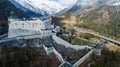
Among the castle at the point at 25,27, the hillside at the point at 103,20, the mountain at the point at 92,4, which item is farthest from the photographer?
the mountain at the point at 92,4

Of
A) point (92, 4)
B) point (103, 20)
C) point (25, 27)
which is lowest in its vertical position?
point (25, 27)

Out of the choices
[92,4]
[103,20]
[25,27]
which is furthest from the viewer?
[92,4]

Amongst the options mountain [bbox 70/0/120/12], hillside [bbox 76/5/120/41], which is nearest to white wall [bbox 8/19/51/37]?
hillside [bbox 76/5/120/41]

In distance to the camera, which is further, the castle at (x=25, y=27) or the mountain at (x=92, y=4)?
the mountain at (x=92, y=4)

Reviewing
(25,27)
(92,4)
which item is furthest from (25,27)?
(92,4)

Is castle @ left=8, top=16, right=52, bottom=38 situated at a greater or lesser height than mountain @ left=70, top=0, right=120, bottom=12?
lesser

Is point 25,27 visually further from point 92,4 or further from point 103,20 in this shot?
point 92,4

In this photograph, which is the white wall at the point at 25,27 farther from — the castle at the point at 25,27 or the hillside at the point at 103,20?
the hillside at the point at 103,20

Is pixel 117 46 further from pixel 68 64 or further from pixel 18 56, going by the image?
pixel 18 56

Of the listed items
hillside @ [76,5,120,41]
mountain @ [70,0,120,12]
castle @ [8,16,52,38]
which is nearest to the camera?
castle @ [8,16,52,38]

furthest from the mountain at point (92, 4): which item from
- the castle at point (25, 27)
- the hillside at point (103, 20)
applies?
the castle at point (25, 27)

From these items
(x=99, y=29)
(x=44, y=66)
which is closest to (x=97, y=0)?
(x=99, y=29)

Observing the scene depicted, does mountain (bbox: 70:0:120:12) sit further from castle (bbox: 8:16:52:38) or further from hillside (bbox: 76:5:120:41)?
castle (bbox: 8:16:52:38)
